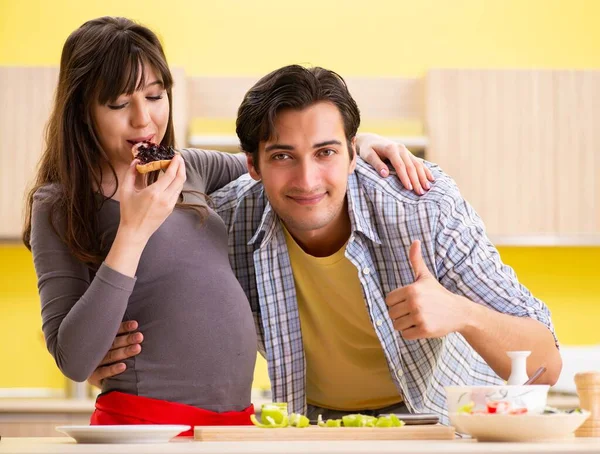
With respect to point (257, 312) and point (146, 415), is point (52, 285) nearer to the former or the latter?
point (146, 415)

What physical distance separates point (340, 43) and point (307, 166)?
8.37 ft

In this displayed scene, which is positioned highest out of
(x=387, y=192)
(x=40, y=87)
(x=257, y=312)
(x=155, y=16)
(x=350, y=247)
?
(x=155, y=16)

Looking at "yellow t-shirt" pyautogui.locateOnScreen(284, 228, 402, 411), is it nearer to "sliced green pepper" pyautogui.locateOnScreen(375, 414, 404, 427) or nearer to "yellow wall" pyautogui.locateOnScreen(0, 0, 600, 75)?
"sliced green pepper" pyautogui.locateOnScreen(375, 414, 404, 427)

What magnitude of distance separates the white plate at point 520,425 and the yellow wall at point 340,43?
317 cm

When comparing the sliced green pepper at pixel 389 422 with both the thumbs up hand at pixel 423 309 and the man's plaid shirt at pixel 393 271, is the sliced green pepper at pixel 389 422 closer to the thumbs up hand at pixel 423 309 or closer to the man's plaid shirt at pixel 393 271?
the thumbs up hand at pixel 423 309

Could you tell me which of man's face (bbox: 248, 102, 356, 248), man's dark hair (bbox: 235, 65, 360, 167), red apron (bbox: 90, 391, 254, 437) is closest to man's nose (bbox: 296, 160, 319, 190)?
man's face (bbox: 248, 102, 356, 248)

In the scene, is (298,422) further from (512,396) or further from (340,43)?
(340,43)

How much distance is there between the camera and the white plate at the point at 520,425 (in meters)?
1.49

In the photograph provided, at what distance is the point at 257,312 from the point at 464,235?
647mm

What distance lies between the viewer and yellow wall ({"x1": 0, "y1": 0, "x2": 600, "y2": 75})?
467 centimetres

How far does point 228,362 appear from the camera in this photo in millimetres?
2143

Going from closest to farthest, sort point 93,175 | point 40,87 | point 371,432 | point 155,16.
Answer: point 371,432, point 93,175, point 40,87, point 155,16

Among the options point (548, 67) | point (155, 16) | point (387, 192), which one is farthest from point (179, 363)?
point (548, 67)

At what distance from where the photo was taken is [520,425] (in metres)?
1.49
